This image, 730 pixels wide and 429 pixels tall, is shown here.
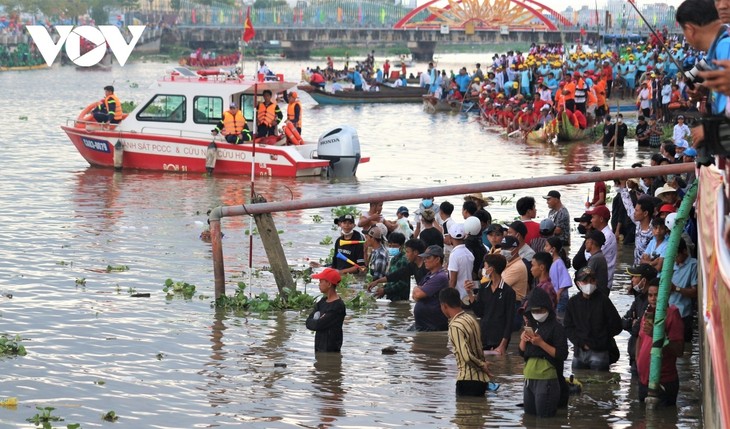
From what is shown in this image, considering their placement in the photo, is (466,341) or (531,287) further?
(531,287)

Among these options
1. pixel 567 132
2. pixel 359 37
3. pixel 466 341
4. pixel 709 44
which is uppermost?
pixel 709 44

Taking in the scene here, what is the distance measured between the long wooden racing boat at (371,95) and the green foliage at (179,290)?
137ft

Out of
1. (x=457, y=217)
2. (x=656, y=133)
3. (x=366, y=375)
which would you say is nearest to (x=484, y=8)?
(x=656, y=133)

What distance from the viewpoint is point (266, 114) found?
2817 centimetres

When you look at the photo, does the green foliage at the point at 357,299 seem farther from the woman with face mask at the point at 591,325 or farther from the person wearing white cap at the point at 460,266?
the woman with face mask at the point at 591,325

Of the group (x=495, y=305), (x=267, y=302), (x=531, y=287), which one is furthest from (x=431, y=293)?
(x=267, y=302)

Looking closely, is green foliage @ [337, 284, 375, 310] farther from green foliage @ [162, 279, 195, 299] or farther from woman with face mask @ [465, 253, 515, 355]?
woman with face mask @ [465, 253, 515, 355]

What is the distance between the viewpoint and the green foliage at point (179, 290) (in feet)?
52.3

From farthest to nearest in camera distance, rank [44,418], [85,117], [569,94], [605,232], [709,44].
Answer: [569,94], [85,117], [605,232], [44,418], [709,44]

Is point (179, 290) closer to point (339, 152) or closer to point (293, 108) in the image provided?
point (339, 152)

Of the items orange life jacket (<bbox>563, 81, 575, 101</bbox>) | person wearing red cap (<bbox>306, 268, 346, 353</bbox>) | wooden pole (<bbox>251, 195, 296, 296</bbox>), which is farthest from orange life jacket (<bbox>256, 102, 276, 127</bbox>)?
person wearing red cap (<bbox>306, 268, 346, 353</bbox>)

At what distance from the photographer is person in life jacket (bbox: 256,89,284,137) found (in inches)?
1101

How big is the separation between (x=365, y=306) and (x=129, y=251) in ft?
17.5

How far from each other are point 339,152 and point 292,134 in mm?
1105
